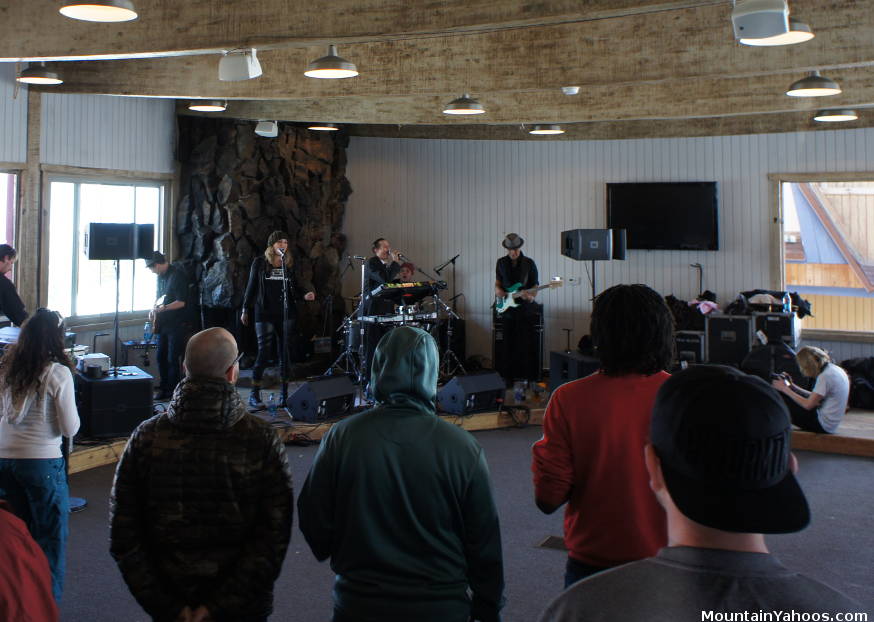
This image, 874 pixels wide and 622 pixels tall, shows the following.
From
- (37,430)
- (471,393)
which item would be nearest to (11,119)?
(471,393)

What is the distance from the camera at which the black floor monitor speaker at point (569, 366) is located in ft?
28.4

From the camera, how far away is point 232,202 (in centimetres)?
1005

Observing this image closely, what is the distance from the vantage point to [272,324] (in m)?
8.45

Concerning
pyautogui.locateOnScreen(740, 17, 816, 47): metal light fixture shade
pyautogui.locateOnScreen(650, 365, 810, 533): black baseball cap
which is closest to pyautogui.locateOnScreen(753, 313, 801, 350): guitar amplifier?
pyautogui.locateOnScreen(740, 17, 816, 47): metal light fixture shade

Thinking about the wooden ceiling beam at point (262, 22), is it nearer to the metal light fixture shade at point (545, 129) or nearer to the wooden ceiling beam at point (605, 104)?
the wooden ceiling beam at point (605, 104)

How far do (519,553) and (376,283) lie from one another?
5.22m

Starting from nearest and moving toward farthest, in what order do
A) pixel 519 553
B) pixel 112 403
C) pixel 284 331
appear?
pixel 519 553 → pixel 112 403 → pixel 284 331

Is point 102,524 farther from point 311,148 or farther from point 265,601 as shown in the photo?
point 311,148

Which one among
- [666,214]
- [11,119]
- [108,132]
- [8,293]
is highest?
[108,132]

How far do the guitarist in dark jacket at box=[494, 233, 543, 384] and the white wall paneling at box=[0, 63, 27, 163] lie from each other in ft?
17.0

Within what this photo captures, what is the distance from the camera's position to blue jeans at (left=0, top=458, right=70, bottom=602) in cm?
372

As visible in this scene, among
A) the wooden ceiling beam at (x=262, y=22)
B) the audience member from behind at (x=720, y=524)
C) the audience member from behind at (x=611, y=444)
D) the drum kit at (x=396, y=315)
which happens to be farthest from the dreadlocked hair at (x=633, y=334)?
the drum kit at (x=396, y=315)

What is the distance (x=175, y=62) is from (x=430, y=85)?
2455 mm

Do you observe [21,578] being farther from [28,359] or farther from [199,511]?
[28,359]
